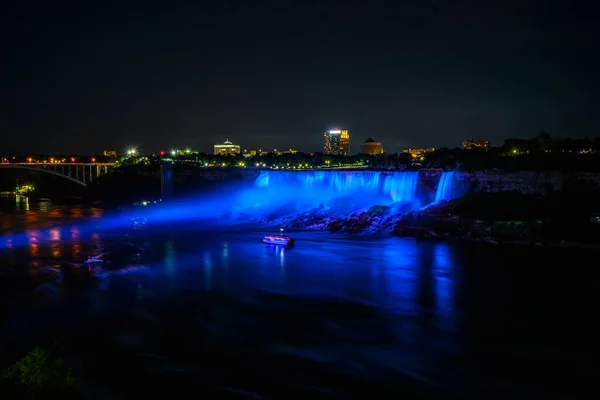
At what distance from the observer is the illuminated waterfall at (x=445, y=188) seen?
38906mm

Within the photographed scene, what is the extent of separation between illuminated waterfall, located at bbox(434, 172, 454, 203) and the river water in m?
9.86

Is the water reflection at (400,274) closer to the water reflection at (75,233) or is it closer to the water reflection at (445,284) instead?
the water reflection at (445,284)

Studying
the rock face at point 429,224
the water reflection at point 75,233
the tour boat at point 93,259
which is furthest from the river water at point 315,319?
the water reflection at point 75,233

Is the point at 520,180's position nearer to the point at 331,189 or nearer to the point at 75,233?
the point at 331,189

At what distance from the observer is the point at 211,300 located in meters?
19.0

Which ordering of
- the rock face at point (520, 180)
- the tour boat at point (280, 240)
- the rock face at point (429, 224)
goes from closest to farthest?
the tour boat at point (280, 240), the rock face at point (429, 224), the rock face at point (520, 180)

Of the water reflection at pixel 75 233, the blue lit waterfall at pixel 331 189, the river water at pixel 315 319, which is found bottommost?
the river water at pixel 315 319

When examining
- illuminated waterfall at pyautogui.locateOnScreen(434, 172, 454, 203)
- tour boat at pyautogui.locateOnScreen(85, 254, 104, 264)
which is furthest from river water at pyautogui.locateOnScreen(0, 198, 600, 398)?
illuminated waterfall at pyautogui.locateOnScreen(434, 172, 454, 203)

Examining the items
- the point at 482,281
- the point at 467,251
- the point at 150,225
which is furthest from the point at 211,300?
the point at 150,225

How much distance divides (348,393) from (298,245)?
2080 centimetres

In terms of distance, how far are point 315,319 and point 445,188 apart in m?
25.8

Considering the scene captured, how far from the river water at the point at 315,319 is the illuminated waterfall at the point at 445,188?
32.3 feet

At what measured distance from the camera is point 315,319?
55.0 ft

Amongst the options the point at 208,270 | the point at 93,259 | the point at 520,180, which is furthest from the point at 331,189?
the point at 93,259
